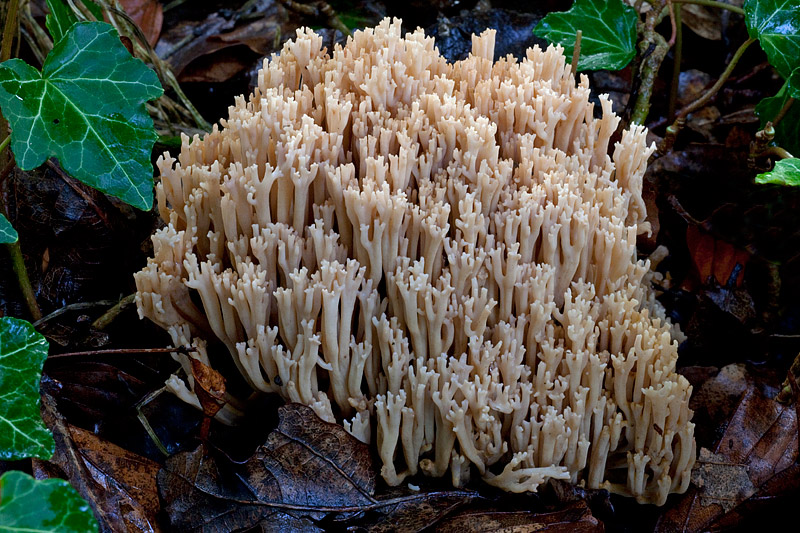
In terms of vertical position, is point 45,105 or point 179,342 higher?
point 45,105

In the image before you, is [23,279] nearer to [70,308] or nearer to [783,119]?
[70,308]

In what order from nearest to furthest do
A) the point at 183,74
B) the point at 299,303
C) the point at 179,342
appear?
the point at 299,303 < the point at 179,342 < the point at 183,74

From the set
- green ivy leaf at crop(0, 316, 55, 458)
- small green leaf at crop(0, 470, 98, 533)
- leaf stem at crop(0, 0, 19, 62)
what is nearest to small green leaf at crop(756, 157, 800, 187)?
small green leaf at crop(0, 470, 98, 533)

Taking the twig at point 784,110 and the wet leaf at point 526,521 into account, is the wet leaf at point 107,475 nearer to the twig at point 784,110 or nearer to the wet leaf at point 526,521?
the wet leaf at point 526,521

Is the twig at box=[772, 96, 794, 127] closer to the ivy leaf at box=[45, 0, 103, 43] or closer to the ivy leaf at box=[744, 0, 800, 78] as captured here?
the ivy leaf at box=[744, 0, 800, 78]

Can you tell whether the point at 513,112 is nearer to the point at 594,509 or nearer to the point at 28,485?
the point at 594,509

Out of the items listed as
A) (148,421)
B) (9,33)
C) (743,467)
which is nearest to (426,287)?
(148,421)

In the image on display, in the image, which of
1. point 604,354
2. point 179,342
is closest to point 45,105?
point 179,342
